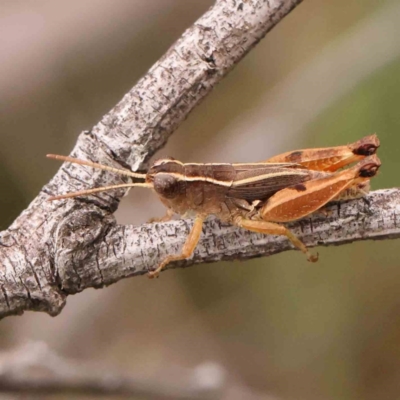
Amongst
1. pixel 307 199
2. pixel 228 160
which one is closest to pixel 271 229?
pixel 307 199

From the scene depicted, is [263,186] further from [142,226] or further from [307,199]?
[142,226]

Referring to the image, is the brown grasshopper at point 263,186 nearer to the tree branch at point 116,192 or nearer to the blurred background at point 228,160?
the tree branch at point 116,192

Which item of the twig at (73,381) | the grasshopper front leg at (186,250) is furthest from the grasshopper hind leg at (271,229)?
the twig at (73,381)

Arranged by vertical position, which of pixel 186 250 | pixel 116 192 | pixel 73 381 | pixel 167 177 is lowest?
pixel 73 381

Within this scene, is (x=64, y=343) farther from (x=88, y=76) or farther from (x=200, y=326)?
(x=88, y=76)

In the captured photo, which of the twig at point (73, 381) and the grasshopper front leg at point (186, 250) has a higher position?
the grasshopper front leg at point (186, 250)
